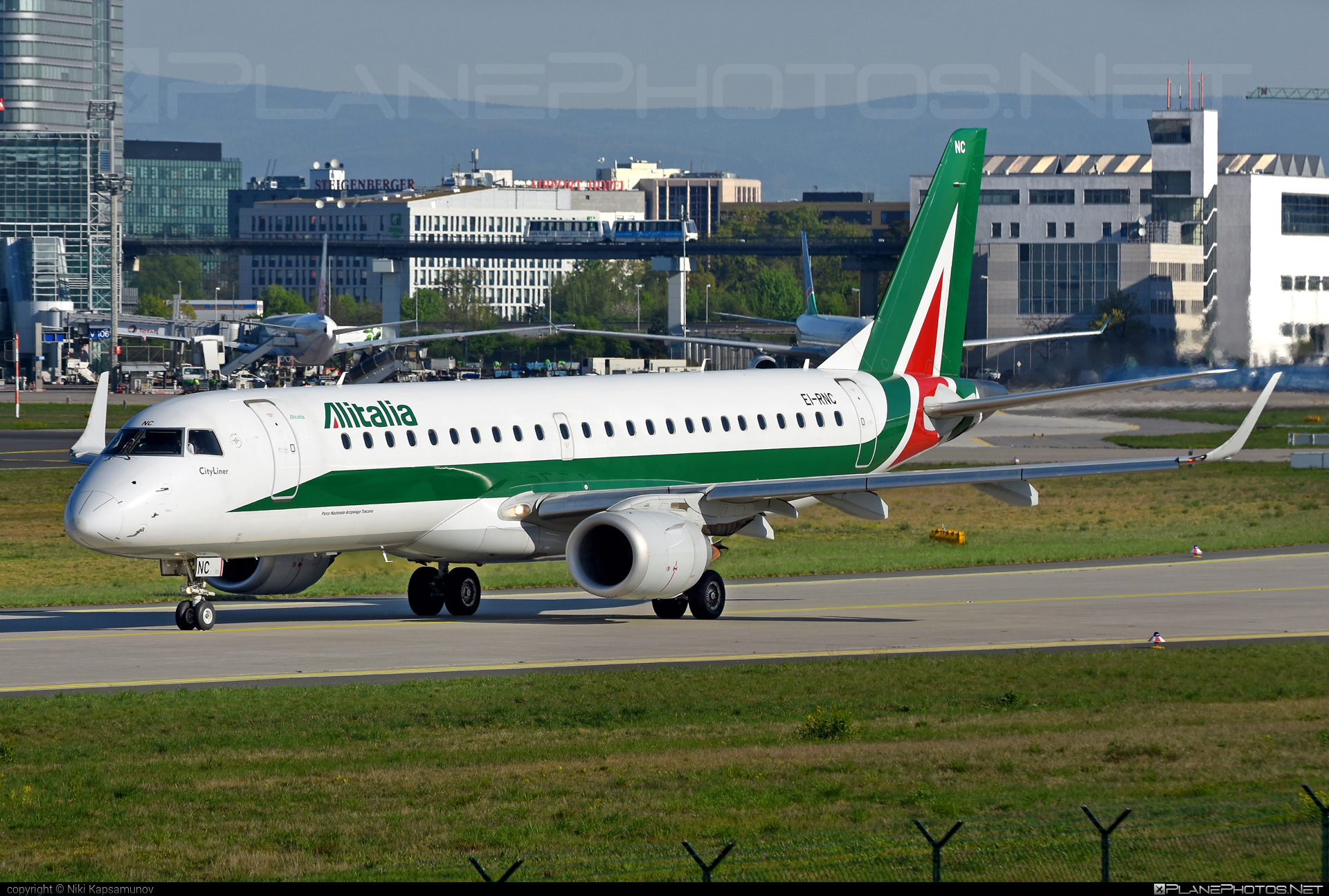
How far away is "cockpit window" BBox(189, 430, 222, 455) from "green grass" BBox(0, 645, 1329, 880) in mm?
6872

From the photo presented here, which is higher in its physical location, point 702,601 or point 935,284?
point 935,284

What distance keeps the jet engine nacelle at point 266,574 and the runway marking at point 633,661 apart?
22.4 ft

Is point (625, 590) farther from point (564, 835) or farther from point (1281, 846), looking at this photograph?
point (1281, 846)

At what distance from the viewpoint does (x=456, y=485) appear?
36531 mm

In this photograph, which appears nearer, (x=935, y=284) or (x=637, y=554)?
(x=637, y=554)

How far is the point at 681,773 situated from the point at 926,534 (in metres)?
39.7

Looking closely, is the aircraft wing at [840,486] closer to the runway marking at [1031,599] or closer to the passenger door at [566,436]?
the passenger door at [566,436]

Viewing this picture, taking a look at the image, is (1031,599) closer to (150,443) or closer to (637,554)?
(637,554)

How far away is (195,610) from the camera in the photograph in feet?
117

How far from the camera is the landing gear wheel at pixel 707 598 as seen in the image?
1510 inches

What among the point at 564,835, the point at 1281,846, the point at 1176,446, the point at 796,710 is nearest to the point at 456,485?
the point at 796,710

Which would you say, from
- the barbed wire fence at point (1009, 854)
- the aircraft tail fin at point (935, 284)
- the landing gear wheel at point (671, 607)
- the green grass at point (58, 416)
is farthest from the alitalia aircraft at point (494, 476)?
the green grass at point (58, 416)

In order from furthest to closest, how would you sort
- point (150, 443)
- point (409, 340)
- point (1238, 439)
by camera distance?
1. point (409, 340)
2. point (1238, 439)
3. point (150, 443)

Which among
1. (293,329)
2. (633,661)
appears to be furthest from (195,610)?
(293,329)
